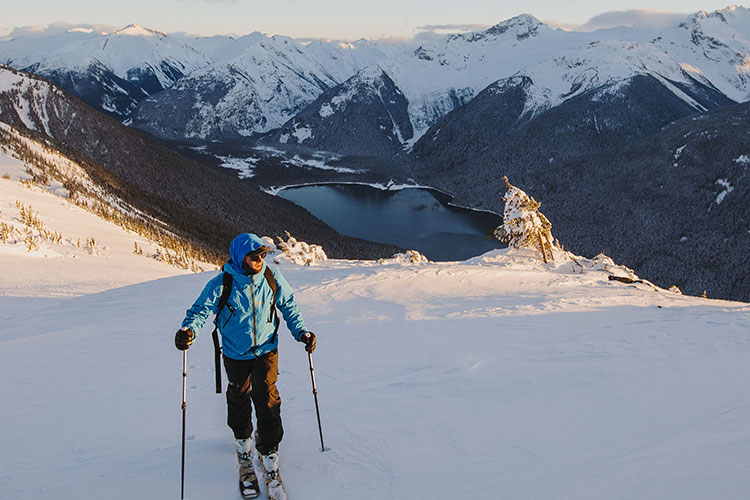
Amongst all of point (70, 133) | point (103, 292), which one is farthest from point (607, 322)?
point (70, 133)

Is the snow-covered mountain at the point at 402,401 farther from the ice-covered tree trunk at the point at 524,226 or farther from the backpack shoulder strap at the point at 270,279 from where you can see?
the ice-covered tree trunk at the point at 524,226

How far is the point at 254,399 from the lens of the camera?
5.07 m

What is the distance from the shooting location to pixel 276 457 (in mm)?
4926

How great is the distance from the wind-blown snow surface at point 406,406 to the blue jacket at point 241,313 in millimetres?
1393

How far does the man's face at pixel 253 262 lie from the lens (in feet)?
15.6

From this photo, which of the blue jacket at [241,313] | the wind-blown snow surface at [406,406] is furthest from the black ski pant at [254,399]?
the wind-blown snow surface at [406,406]

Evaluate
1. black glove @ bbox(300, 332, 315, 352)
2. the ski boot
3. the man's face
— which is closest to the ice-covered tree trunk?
black glove @ bbox(300, 332, 315, 352)

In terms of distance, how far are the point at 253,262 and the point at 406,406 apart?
3.11 metres

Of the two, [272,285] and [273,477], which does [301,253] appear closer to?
[272,285]

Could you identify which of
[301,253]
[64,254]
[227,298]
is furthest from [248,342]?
[301,253]

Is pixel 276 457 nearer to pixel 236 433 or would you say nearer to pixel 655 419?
pixel 236 433

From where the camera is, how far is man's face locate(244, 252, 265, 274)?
4754 mm

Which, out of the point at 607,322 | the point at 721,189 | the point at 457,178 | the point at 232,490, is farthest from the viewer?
the point at 457,178

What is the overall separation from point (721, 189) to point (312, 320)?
10886 cm
